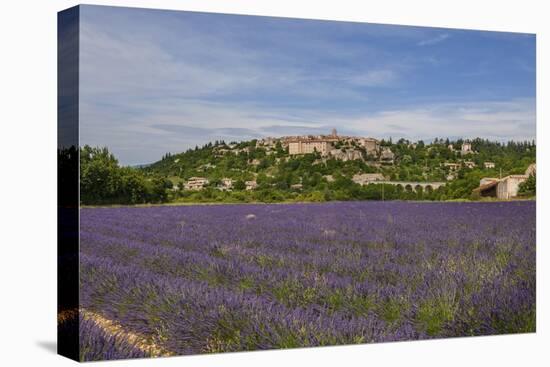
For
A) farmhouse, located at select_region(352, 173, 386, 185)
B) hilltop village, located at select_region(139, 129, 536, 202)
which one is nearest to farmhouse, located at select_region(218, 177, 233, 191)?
hilltop village, located at select_region(139, 129, 536, 202)

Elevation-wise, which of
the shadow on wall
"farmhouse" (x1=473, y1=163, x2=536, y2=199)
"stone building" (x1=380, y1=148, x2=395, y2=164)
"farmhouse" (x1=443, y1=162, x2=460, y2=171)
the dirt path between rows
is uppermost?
"stone building" (x1=380, y1=148, x2=395, y2=164)

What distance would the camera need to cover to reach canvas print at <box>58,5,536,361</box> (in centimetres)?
595

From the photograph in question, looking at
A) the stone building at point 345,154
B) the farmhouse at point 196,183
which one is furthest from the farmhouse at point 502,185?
the farmhouse at point 196,183

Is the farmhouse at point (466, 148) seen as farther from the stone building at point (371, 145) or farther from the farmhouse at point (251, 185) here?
the farmhouse at point (251, 185)

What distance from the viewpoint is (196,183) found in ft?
21.1

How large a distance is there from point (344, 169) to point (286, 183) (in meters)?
0.56

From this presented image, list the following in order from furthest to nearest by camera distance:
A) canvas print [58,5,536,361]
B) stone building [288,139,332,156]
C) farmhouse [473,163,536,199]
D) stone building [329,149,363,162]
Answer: farmhouse [473,163,536,199], stone building [329,149,363,162], stone building [288,139,332,156], canvas print [58,5,536,361]

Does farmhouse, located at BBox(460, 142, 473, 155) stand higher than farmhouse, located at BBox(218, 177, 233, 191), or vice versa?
farmhouse, located at BBox(460, 142, 473, 155)

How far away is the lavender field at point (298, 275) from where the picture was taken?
5953mm

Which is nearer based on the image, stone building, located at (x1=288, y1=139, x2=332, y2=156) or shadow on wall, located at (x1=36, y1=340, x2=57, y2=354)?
shadow on wall, located at (x1=36, y1=340, x2=57, y2=354)

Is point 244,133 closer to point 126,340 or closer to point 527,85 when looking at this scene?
point 126,340

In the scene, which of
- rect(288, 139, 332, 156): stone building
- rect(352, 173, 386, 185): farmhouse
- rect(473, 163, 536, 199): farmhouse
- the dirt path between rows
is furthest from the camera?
rect(473, 163, 536, 199): farmhouse

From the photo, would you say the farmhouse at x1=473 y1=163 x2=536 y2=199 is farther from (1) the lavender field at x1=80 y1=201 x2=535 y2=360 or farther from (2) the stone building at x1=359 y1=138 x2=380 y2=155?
(2) the stone building at x1=359 y1=138 x2=380 y2=155

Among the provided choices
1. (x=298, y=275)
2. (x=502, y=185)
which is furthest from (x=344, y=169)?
(x=502, y=185)
